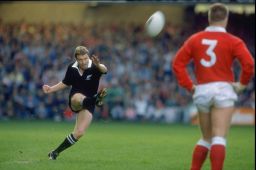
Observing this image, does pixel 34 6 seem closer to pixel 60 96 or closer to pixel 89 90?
pixel 60 96

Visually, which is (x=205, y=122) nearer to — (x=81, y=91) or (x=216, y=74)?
(x=216, y=74)

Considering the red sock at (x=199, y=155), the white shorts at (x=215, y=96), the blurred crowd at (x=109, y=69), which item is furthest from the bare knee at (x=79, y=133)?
the blurred crowd at (x=109, y=69)

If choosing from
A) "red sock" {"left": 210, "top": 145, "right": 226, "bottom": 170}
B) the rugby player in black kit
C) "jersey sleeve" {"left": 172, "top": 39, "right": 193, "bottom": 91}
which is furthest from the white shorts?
the rugby player in black kit

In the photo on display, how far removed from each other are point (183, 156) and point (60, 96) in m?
13.8

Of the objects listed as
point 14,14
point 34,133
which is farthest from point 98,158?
point 14,14

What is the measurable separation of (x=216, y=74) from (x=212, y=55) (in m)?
0.24

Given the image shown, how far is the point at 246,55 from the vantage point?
8914 millimetres

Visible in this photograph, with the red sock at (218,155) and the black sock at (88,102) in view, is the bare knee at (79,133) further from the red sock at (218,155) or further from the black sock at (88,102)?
the red sock at (218,155)

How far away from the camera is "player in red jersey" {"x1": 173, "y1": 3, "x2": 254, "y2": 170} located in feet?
29.4

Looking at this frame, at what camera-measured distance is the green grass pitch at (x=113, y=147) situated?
12.3 meters

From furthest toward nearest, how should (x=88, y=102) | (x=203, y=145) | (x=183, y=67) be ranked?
(x=88, y=102)
(x=203, y=145)
(x=183, y=67)

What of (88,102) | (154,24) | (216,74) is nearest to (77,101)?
(88,102)

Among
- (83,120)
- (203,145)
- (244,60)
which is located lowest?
(83,120)

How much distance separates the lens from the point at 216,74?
9.08m
